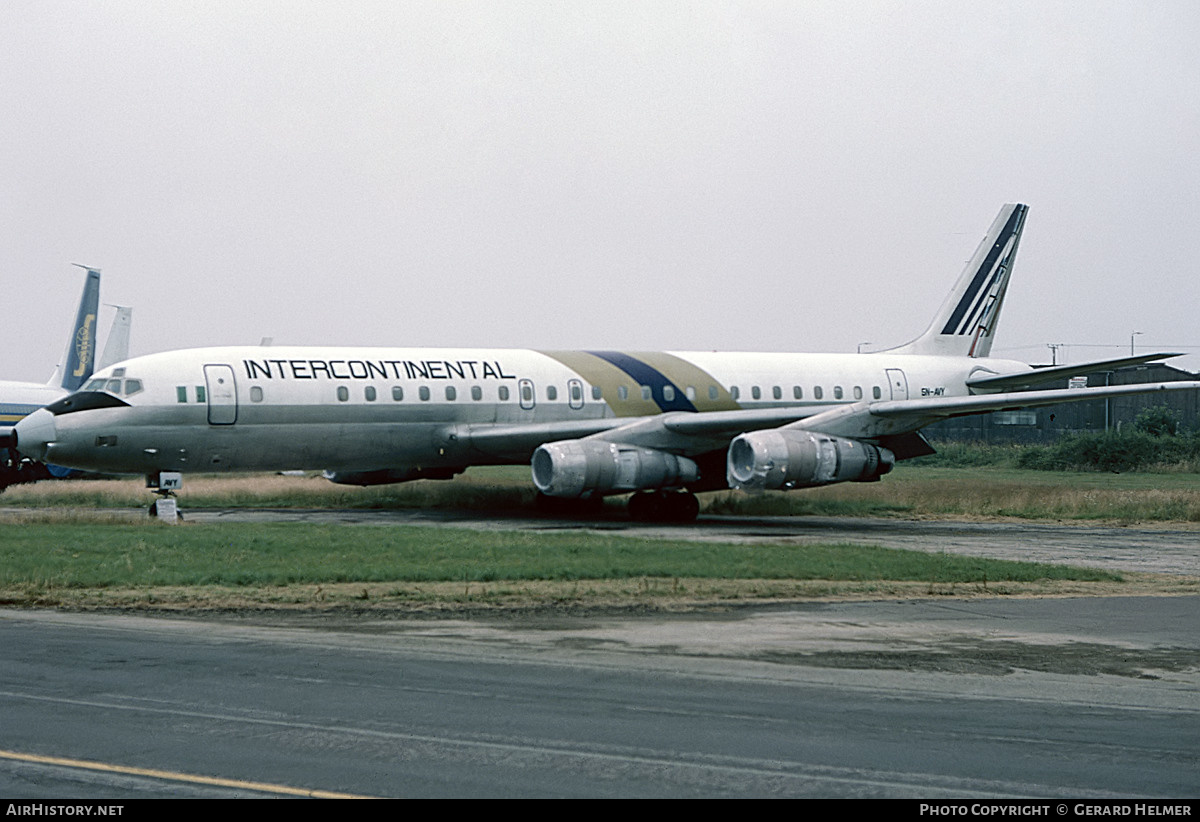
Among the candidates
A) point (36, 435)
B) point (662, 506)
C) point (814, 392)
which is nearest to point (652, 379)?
point (662, 506)

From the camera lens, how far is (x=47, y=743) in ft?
27.3

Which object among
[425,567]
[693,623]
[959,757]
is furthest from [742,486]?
[959,757]

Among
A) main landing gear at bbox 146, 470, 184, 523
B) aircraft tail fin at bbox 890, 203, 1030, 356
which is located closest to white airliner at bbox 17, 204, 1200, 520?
main landing gear at bbox 146, 470, 184, 523

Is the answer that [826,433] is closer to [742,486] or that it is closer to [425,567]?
[742,486]

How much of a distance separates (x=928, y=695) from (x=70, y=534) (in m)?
16.0

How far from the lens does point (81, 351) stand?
5384 cm

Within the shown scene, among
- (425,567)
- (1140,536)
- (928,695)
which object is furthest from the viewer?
(1140,536)

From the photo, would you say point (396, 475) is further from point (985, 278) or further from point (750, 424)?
point (985, 278)

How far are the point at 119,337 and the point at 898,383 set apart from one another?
3665 cm

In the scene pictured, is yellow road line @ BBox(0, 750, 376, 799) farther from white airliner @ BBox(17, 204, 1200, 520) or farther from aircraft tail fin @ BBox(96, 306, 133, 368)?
aircraft tail fin @ BBox(96, 306, 133, 368)

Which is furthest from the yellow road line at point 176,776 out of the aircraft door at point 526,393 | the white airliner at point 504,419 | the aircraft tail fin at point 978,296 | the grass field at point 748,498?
the aircraft tail fin at point 978,296

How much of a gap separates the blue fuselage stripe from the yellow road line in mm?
25900

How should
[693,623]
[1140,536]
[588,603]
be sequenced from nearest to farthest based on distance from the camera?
[693,623], [588,603], [1140,536]

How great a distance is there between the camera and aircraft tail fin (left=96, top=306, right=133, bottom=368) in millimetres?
57947
